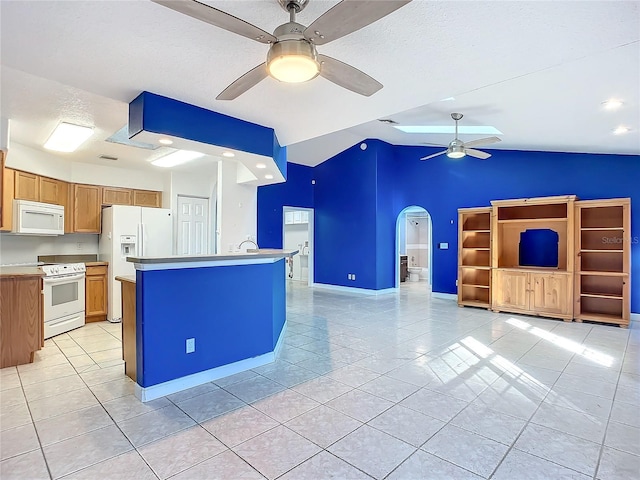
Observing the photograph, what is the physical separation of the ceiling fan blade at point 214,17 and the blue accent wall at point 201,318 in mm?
1845

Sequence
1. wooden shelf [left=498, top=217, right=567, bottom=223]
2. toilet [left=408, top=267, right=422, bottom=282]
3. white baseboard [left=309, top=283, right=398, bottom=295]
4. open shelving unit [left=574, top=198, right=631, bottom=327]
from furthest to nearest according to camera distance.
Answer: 1. toilet [left=408, top=267, right=422, bottom=282]
2. white baseboard [left=309, top=283, right=398, bottom=295]
3. wooden shelf [left=498, top=217, right=567, bottom=223]
4. open shelving unit [left=574, top=198, right=631, bottom=327]

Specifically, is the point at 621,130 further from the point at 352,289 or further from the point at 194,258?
the point at 352,289

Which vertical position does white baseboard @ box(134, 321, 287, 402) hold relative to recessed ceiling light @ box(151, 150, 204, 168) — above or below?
below

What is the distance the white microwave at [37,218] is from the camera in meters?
4.16

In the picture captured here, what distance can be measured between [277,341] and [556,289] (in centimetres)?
445

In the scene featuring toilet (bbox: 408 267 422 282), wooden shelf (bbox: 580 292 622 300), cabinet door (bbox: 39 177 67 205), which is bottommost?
toilet (bbox: 408 267 422 282)

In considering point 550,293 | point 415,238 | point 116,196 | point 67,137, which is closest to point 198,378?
point 67,137

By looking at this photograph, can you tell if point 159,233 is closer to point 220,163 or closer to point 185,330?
point 220,163

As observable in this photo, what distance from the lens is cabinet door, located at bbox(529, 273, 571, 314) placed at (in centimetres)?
517

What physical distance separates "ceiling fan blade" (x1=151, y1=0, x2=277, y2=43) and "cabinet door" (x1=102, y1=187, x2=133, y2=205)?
5104 millimetres

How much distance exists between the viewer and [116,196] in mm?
5652

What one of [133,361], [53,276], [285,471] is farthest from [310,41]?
[53,276]

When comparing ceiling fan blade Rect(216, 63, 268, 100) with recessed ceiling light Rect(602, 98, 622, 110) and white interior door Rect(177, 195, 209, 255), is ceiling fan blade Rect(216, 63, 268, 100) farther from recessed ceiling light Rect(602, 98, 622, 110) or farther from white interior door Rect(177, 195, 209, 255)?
white interior door Rect(177, 195, 209, 255)

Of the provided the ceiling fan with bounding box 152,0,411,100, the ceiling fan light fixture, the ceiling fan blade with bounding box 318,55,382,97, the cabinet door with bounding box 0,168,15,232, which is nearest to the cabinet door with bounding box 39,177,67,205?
the cabinet door with bounding box 0,168,15,232
